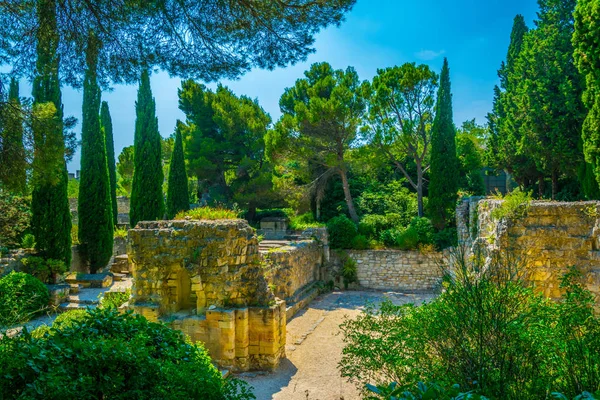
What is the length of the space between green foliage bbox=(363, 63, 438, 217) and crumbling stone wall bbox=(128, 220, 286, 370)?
1271cm

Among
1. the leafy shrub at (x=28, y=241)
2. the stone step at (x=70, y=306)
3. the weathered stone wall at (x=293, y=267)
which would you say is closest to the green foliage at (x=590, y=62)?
the weathered stone wall at (x=293, y=267)

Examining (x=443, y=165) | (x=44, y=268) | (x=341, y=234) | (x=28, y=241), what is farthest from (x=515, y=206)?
(x=28, y=241)

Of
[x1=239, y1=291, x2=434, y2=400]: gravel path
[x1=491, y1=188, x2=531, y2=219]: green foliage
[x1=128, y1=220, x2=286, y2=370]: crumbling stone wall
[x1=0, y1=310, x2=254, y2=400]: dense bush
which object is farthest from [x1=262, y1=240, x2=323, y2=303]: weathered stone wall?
[x1=0, y1=310, x2=254, y2=400]: dense bush

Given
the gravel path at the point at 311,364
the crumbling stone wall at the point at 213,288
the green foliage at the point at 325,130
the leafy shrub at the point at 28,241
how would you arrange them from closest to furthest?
the gravel path at the point at 311,364
the crumbling stone wall at the point at 213,288
the leafy shrub at the point at 28,241
the green foliage at the point at 325,130

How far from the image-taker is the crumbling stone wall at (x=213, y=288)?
28.2 ft

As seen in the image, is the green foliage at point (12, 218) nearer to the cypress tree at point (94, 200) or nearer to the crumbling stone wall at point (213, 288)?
the cypress tree at point (94, 200)

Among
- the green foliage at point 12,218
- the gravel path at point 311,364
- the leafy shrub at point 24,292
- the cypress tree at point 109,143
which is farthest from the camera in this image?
the cypress tree at point 109,143

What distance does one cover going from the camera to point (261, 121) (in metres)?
24.6

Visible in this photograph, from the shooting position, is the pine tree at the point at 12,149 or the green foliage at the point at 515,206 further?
the green foliage at the point at 515,206

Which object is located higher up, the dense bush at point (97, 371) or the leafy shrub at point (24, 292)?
the dense bush at point (97, 371)

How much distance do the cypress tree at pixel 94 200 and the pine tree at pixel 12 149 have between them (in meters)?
9.92

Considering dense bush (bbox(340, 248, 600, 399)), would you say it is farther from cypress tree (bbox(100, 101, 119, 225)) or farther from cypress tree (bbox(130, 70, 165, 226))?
cypress tree (bbox(100, 101, 119, 225))

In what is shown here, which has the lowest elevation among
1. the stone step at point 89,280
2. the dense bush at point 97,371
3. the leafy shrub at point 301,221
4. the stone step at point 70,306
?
the stone step at point 70,306

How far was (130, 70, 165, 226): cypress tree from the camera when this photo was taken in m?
19.4
